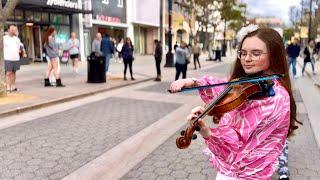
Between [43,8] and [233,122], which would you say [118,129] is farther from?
[43,8]

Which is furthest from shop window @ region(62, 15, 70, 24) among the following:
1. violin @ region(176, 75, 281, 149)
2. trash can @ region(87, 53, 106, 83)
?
violin @ region(176, 75, 281, 149)

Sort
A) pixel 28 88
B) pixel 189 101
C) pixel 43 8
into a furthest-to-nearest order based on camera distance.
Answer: pixel 43 8
pixel 28 88
pixel 189 101

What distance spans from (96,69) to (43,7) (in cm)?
1104

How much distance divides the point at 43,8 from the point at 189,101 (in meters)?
15.8

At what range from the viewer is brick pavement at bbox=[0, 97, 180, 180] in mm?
5219

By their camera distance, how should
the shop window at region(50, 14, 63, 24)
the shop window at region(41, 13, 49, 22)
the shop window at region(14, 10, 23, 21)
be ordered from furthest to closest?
the shop window at region(50, 14, 63, 24)
the shop window at region(41, 13, 49, 22)
the shop window at region(14, 10, 23, 21)

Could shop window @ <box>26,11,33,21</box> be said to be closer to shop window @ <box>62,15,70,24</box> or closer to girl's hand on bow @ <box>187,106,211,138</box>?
shop window @ <box>62,15,70,24</box>

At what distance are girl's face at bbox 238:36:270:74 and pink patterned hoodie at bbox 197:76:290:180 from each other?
0.11m

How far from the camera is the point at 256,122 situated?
6.26 feet

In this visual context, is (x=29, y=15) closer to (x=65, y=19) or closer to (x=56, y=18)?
(x=56, y=18)

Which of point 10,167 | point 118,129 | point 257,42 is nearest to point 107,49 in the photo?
point 118,129

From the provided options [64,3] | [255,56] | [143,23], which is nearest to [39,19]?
[64,3]

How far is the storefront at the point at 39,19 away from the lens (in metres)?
22.8

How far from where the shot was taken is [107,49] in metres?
16.3
